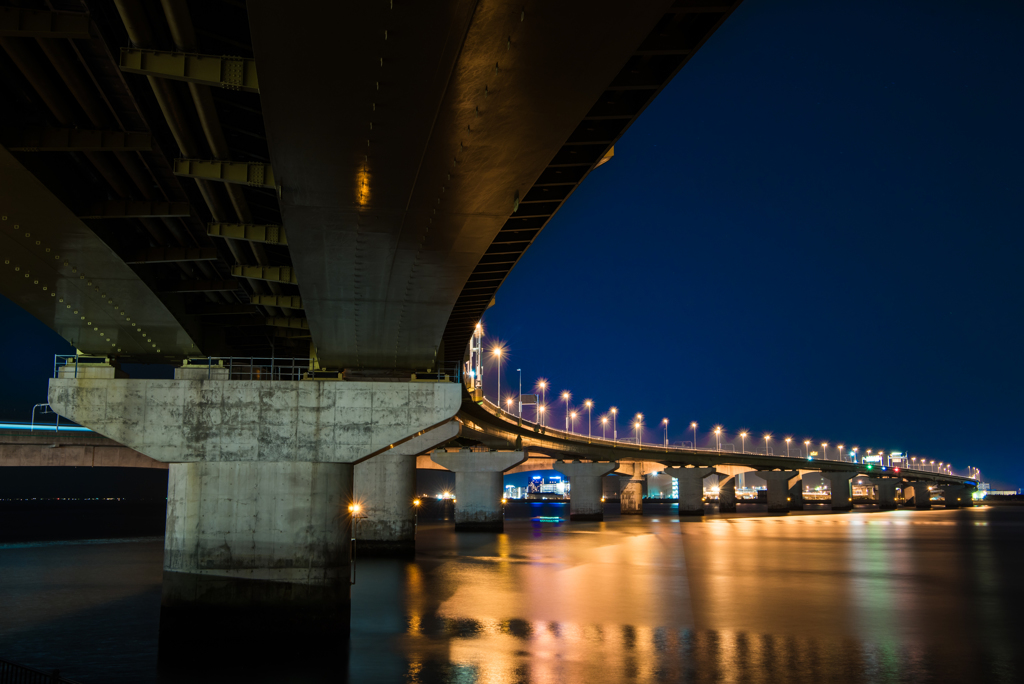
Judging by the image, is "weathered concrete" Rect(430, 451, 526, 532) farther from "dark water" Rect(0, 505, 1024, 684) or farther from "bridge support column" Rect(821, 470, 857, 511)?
"bridge support column" Rect(821, 470, 857, 511)

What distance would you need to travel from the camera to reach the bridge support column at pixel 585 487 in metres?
106

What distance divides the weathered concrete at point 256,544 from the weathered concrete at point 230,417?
0.53 m

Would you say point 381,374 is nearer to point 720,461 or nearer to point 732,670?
point 732,670

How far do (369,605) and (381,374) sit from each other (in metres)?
9.43

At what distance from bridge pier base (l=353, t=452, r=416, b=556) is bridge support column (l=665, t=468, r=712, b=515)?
8158 centimetres

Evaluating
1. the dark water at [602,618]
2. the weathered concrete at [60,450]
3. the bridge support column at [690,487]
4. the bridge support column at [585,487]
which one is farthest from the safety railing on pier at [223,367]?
the bridge support column at [690,487]

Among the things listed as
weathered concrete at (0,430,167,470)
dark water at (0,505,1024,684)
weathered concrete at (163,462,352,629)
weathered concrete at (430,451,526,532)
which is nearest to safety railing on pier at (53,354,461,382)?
weathered concrete at (163,462,352,629)

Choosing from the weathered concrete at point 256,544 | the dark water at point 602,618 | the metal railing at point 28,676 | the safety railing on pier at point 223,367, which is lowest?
the dark water at point 602,618

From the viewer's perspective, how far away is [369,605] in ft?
104

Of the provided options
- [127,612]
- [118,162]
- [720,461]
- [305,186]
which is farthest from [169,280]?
[720,461]

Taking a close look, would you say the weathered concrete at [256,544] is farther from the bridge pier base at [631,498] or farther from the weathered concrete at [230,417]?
the bridge pier base at [631,498]

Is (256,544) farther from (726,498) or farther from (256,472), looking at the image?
(726,498)

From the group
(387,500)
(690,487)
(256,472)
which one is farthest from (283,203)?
(690,487)

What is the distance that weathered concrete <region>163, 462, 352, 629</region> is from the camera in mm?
22891
